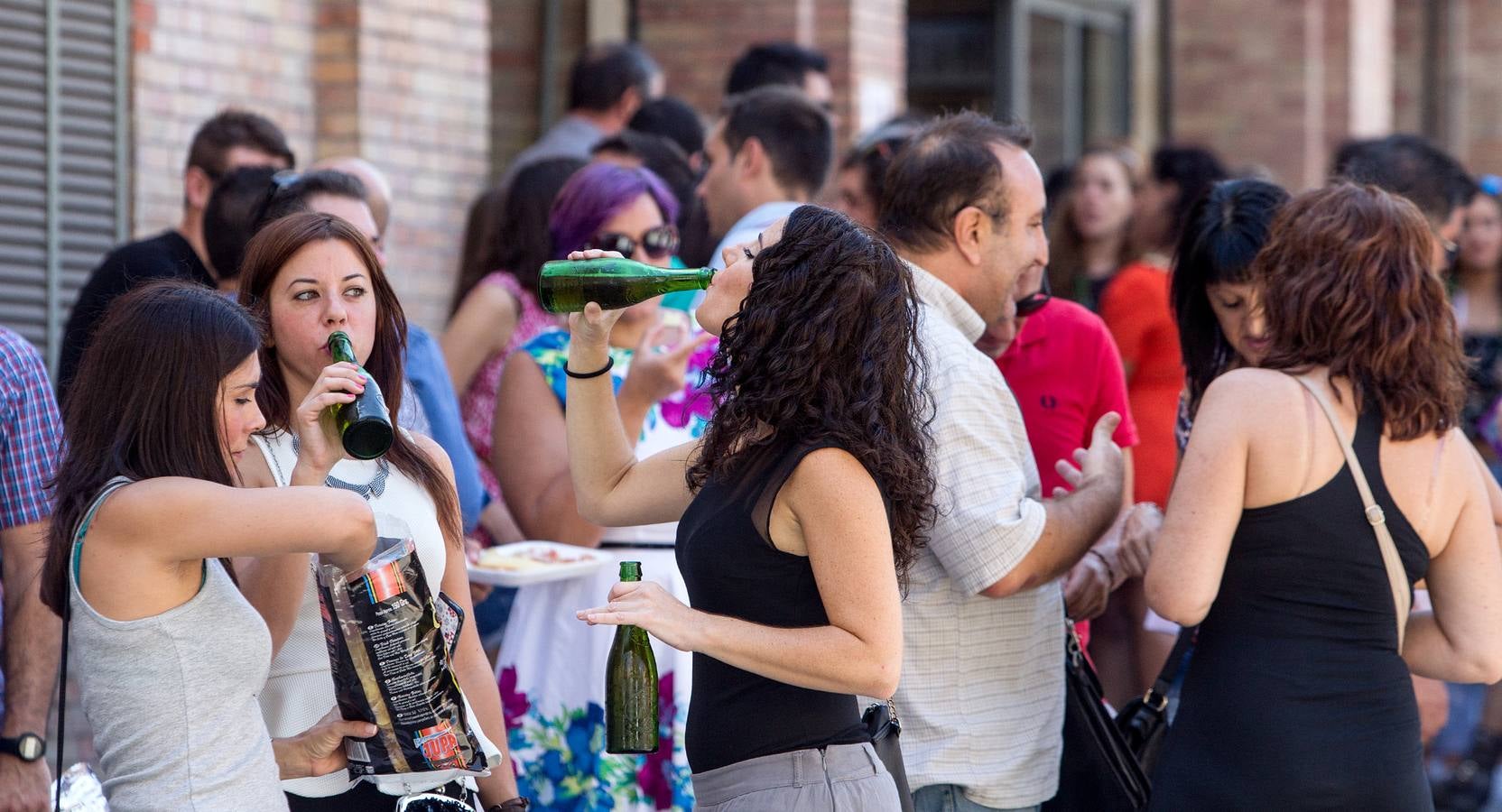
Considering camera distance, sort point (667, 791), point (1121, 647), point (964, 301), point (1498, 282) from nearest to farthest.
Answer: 1. point (964, 301)
2. point (667, 791)
3. point (1121, 647)
4. point (1498, 282)

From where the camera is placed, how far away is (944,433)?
3.29 metres

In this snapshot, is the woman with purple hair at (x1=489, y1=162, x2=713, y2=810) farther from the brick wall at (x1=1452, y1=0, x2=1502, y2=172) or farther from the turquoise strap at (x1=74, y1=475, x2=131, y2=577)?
the brick wall at (x1=1452, y1=0, x2=1502, y2=172)

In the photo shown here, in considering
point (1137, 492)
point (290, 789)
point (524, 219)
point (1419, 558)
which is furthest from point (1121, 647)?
point (290, 789)

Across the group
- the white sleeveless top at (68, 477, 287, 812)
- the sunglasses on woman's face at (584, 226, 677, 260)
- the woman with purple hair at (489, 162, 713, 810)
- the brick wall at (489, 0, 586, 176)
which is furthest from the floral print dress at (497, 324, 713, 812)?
the brick wall at (489, 0, 586, 176)

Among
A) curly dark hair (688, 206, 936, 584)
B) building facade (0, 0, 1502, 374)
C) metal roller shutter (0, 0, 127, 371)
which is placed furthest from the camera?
building facade (0, 0, 1502, 374)

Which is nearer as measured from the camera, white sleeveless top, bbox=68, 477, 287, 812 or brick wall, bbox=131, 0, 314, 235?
white sleeveless top, bbox=68, 477, 287, 812

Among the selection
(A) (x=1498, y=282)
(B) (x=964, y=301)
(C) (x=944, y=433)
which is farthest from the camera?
(A) (x=1498, y=282)

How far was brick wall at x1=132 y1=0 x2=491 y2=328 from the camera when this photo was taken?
606cm

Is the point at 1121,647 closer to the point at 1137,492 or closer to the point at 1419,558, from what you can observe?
the point at 1137,492

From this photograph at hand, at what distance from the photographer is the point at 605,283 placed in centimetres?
309

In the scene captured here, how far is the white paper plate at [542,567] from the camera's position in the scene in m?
3.74

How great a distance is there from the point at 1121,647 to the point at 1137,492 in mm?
930

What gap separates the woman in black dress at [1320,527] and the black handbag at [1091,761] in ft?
0.32

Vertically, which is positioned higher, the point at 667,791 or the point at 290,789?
the point at 290,789
